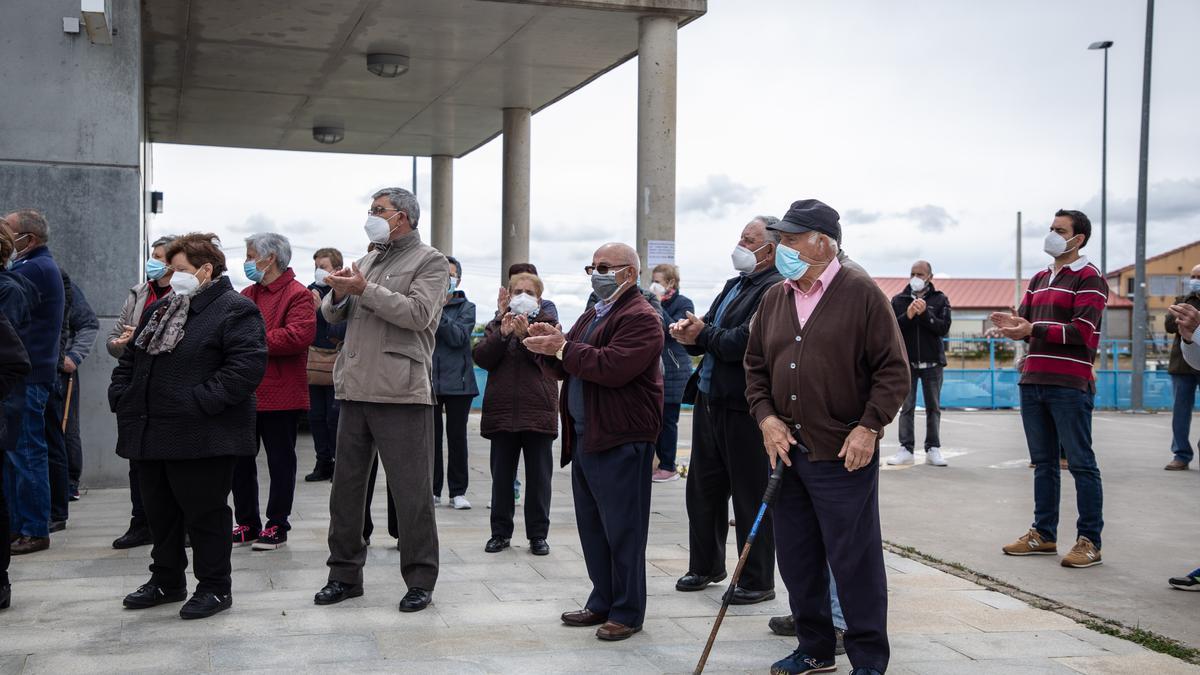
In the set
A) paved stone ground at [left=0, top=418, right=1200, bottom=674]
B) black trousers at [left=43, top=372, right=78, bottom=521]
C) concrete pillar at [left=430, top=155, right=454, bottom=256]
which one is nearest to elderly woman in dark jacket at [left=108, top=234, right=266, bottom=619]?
paved stone ground at [left=0, top=418, right=1200, bottom=674]

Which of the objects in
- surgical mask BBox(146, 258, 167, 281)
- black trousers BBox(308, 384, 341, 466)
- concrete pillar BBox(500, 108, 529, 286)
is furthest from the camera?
concrete pillar BBox(500, 108, 529, 286)

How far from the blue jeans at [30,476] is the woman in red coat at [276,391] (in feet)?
3.69

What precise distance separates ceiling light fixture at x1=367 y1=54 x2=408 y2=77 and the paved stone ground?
8.37 meters

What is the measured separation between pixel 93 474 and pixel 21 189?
2442mm

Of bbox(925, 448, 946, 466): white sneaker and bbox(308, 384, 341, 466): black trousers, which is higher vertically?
bbox(308, 384, 341, 466): black trousers

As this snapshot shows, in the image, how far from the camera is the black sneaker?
7023mm

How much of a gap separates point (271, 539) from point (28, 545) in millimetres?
1417

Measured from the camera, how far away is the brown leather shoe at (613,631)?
511cm

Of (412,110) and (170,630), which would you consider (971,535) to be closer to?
(170,630)

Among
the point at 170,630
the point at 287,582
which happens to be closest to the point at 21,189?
the point at 287,582

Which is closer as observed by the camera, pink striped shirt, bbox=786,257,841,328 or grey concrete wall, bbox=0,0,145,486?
pink striped shirt, bbox=786,257,841,328

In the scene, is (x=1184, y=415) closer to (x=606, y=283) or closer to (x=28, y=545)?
(x=606, y=283)

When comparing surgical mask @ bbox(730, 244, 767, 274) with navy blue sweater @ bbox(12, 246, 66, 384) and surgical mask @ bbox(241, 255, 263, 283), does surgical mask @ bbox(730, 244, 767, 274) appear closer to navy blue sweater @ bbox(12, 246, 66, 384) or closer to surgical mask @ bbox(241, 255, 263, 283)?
surgical mask @ bbox(241, 255, 263, 283)

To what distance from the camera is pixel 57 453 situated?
7680mm
